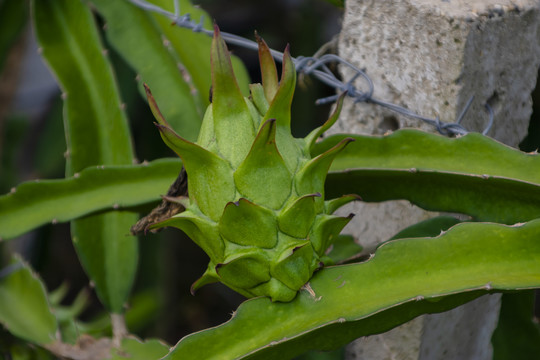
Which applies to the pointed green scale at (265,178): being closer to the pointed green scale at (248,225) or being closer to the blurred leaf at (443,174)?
the pointed green scale at (248,225)

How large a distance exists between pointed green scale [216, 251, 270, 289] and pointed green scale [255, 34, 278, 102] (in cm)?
16

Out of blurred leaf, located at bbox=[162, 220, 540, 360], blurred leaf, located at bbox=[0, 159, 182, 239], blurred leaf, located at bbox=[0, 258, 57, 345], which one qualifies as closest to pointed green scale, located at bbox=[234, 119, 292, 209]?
blurred leaf, located at bbox=[162, 220, 540, 360]

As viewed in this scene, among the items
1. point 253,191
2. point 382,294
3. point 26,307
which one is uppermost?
point 253,191

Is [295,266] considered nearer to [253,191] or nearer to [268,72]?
[253,191]

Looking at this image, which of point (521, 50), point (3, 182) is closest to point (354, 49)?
point (521, 50)

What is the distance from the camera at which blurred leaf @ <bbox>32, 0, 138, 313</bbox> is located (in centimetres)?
101

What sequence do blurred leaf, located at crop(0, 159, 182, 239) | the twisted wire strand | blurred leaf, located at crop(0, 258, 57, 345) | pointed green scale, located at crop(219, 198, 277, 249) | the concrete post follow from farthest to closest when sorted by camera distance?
the twisted wire strand, blurred leaf, located at crop(0, 258, 57, 345), blurred leaf, located at crop(0, 159, 182, 239), the concrete post, pointed green scale, located at crop(219, 198, 277, 249)

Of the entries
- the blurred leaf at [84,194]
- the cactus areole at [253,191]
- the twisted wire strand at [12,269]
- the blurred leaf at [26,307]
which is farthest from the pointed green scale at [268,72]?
the twisted wire strand at [12,269]

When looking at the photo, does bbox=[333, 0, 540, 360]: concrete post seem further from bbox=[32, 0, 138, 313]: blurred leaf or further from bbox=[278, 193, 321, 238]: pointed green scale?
bbox=[32, 0, 138, 313]: blurred leaf

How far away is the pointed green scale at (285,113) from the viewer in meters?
0.55

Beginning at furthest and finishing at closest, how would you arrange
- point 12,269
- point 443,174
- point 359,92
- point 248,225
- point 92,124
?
1. point 12,269
2. point 92,124
3. point 359,92
4. point 443,174
5. point 248,225

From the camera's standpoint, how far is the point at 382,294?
1.92 ft

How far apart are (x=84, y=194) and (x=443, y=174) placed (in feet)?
1.57

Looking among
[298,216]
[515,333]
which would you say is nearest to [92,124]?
[298,216]
